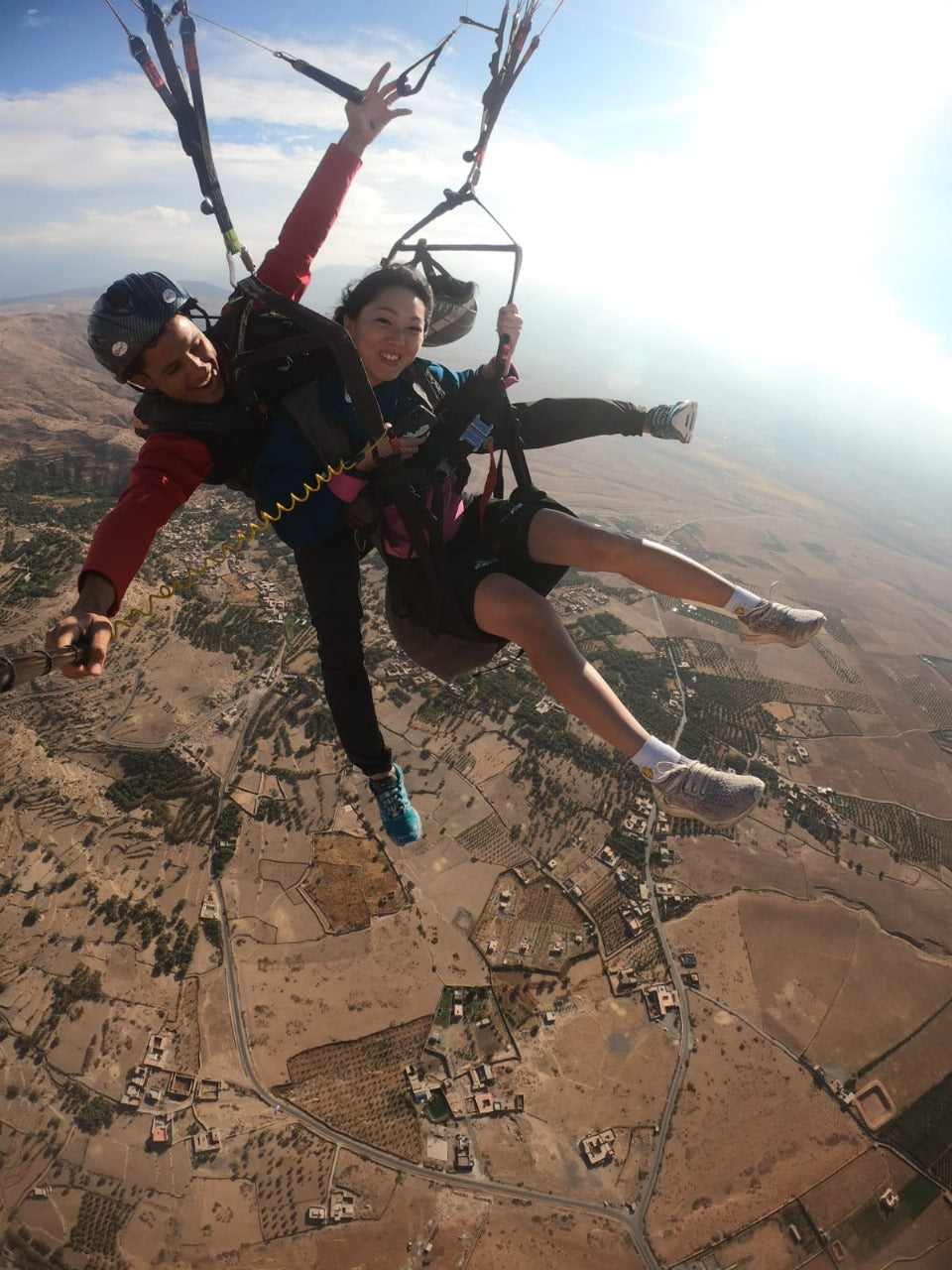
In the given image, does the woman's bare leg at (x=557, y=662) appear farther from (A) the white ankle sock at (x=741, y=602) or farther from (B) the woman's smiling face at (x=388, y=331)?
(B) the woman's smiling face at (x=388, y=331)

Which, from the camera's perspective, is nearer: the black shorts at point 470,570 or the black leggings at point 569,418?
the black shorts at point 470,570

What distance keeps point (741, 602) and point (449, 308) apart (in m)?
2.37

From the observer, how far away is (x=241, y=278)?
9.32 feet

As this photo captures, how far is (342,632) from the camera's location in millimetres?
3234

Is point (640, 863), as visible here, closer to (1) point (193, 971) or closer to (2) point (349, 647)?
(1) point (193, 971)

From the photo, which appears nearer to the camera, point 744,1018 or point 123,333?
point 123,333

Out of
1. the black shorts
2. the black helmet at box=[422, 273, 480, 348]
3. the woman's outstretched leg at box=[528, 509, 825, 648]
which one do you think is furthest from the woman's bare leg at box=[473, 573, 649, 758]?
the black helmet at box=[422, 273, 480, 348]

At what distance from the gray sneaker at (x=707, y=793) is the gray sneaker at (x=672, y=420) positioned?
1997 mm

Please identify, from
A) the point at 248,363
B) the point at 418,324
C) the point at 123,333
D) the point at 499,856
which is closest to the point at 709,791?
the point at 418,324

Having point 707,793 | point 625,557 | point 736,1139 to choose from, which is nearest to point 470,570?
point 625,557

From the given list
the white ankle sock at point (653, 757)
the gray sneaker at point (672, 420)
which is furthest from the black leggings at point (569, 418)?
the white ankle sock at point (653, 757)

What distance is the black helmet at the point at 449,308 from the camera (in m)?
3.56

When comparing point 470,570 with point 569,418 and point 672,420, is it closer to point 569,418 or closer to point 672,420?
point 569,418

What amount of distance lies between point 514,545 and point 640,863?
1664cm
